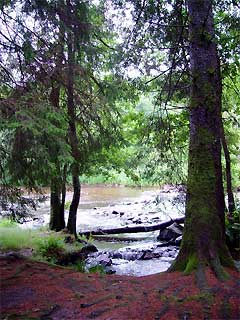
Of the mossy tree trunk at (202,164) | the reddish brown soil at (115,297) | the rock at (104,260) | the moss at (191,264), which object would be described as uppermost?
the mossy tree trunk at (202,164)

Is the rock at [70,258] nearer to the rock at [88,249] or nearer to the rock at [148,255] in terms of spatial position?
the rock at [88,249]

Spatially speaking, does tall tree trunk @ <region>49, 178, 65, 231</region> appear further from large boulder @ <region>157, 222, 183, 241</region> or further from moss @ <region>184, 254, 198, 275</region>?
moss @ <region>184, 254, 198, 275</region>

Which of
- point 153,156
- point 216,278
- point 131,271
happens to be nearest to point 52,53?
point 153,156

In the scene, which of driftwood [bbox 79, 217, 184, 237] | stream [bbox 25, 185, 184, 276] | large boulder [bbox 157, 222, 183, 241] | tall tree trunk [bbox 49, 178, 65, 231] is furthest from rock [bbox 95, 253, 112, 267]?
driftwood [bbox 79, 217, 184, 237]

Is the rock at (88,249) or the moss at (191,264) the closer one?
the moss at (191,264)

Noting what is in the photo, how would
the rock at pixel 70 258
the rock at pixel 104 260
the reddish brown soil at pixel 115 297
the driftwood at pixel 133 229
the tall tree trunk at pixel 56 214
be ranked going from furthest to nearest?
1. the driftwood at pixel 133 229
2. the tall tree trunk at pixel 56 214
3. the rock at pixel 104 260
4. the rock at pixel 70 258
5. the reddish brown soil at pixel 115 297

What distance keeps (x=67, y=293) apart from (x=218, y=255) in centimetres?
185

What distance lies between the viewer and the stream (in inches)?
318

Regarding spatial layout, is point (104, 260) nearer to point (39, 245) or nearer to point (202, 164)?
point (39, 245)

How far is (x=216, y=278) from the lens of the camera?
A: 13.4 ft

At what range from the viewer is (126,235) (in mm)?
11633

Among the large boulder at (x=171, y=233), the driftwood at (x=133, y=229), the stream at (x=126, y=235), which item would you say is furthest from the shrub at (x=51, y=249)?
the large boulder at (x=171, y=233)

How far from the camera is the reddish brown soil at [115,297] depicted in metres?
3.43

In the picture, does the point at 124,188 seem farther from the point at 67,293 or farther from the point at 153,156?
the point at 67,293
